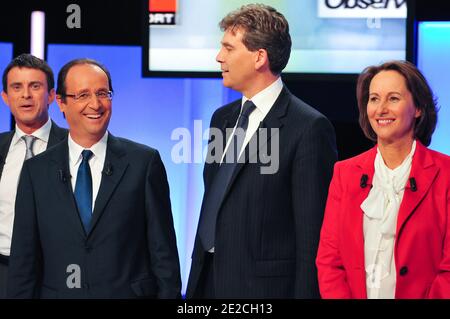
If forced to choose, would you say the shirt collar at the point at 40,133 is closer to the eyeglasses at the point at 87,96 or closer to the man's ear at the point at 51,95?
the man's ear at the point at 51,95

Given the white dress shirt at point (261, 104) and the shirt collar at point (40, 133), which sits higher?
the white dress shirt at point (261, 104)

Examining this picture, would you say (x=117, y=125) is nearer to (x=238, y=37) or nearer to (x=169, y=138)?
(x=169, y=138)

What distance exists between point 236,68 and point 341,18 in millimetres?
1594

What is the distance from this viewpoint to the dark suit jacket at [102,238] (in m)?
4.28

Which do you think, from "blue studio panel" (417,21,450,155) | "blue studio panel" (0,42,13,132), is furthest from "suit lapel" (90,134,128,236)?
"blue studio panel" (417,21,450,155)

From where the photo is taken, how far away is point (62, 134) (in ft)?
16.2

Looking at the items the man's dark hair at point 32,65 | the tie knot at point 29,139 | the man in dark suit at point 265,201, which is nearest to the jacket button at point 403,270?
the man in dark suit at point 265,201

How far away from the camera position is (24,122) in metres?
4.91

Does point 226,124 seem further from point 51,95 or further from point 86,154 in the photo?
point 51,95

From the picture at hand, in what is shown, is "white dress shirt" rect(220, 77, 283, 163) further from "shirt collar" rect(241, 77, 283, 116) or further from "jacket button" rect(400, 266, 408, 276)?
"jacket button" rect(400, 266, 408, 276)

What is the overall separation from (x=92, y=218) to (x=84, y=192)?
0.13 meters

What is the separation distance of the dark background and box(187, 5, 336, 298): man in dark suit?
60.5 inches

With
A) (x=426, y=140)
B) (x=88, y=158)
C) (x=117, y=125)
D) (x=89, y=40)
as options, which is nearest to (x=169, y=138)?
(x=117, y=125)

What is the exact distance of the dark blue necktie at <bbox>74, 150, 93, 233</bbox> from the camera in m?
4.33
